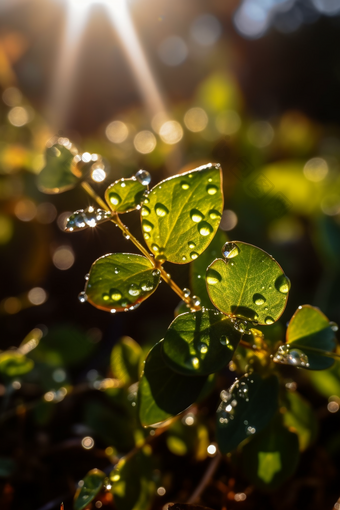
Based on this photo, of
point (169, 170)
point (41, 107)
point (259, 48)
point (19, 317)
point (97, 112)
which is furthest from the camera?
point (259, 48)

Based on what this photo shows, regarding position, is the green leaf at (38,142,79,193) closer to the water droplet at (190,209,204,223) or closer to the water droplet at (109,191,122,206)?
the water droplet at (109,191,122,206)

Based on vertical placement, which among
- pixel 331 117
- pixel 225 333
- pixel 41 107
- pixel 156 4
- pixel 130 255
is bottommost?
pixel 331 117

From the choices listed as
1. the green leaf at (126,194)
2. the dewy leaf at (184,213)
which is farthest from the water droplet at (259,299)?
the green leaf at (126,194)

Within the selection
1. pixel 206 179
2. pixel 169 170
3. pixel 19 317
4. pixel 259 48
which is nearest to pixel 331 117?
pixel 259 48

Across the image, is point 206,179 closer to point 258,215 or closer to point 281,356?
point 281,356

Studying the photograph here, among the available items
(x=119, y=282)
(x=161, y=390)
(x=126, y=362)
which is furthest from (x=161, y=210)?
(x=126, y=362)
